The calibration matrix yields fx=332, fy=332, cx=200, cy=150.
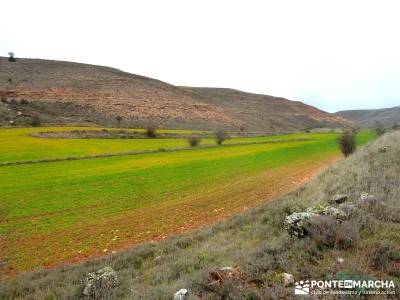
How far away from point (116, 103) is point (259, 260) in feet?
309

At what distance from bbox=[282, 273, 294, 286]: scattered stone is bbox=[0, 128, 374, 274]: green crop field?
722cm

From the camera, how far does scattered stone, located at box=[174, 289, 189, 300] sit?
5945 millimetres

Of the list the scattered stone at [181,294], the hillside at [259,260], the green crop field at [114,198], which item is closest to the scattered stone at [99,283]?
the hillside at [259,260]

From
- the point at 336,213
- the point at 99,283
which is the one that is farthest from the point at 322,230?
A: the point at 99,283

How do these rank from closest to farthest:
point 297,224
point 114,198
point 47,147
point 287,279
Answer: point 287,279 → point 297,224 → point 114,198 → point 47,147

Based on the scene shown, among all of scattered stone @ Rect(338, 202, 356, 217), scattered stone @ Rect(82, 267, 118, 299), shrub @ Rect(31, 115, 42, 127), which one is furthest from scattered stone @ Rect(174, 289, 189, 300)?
shrub @ Rect(31, 115, 42, 127)

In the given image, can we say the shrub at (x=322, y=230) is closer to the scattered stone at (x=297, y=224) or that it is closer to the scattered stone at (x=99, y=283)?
the scattered stone at (x=297, y=224)

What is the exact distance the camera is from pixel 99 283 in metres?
7.43

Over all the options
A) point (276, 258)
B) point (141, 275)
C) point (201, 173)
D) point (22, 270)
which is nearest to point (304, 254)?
point (276, 258)

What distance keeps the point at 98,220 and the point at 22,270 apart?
17.3 ft

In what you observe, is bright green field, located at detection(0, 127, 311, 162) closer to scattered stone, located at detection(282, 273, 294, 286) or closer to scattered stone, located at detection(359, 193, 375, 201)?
scattered stone, located at detection(359, 193, 375, 201)

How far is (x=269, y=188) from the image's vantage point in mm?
20922

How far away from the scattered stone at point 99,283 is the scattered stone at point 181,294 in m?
1.97

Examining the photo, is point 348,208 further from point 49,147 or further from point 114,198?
point 49,147
